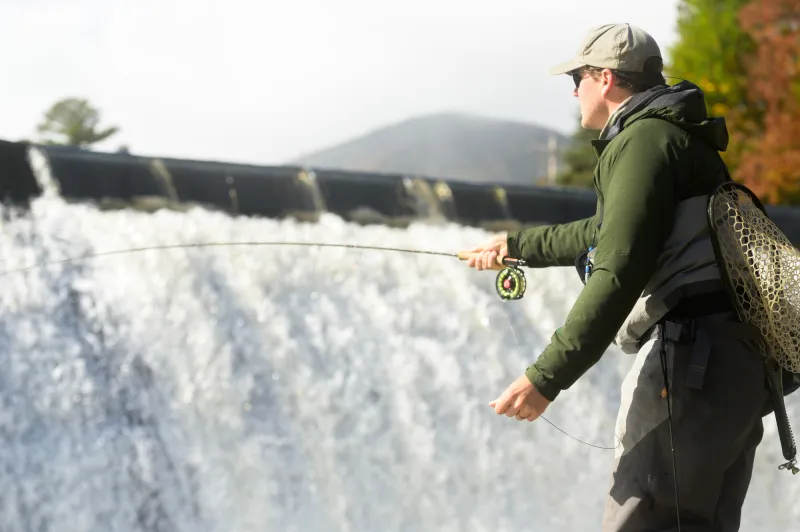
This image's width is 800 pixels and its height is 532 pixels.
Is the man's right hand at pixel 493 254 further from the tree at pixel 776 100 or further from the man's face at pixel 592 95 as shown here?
the tree at pixel 776 100

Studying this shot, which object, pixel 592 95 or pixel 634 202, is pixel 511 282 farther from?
pixel 634 202

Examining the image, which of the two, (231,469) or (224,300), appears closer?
(231,469)

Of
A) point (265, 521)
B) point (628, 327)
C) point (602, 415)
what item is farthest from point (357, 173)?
point (628, 327)

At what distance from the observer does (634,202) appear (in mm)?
1886

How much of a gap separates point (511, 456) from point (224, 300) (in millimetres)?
1692

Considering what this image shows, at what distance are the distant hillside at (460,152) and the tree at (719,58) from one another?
267 feet

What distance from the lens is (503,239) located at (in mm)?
2652

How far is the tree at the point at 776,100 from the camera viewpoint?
1631 cm

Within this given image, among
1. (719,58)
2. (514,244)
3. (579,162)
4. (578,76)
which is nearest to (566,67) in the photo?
(578,76)

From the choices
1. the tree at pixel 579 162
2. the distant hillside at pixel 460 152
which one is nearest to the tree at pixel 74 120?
the tree at pixel 579 162

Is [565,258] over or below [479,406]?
over

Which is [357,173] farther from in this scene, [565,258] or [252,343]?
[565,258]

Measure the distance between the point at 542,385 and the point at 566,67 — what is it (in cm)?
75

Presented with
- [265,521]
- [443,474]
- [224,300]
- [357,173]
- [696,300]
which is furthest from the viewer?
[357,173]
